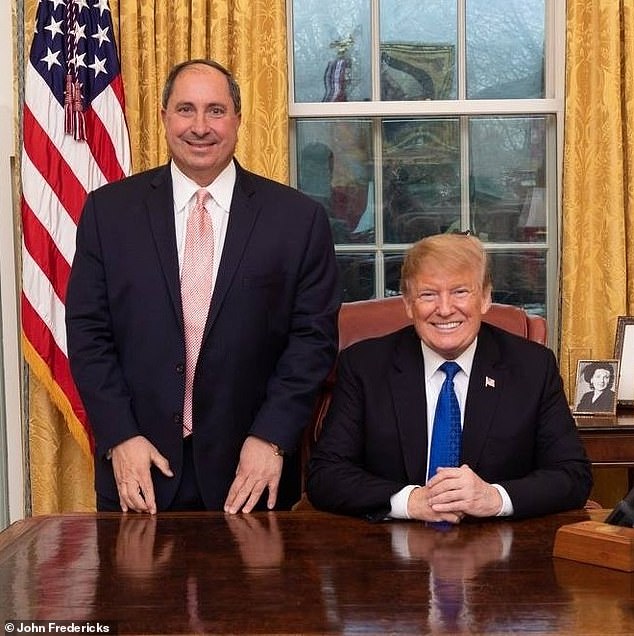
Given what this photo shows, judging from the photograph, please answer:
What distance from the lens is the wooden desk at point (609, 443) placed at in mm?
3514

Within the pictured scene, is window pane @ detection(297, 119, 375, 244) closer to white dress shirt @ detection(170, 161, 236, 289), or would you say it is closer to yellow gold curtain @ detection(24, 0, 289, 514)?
yellow gold curtain @ detection(24, 0, 289, 514)

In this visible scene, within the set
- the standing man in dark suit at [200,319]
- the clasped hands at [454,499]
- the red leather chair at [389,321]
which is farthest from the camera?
the red leather chair at [389,321]

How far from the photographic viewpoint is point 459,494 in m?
2.19

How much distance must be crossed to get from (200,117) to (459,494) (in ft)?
3.85

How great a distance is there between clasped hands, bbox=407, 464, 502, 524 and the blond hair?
0.51 metres

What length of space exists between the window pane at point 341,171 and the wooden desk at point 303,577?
2.26 meters

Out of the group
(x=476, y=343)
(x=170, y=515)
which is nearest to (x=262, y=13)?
(x=476, y=343)

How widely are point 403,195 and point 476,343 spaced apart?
1.90 m

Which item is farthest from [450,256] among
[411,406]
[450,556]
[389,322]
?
[450,556]

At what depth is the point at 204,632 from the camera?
154 centimetres

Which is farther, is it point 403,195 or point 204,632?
point 403,195

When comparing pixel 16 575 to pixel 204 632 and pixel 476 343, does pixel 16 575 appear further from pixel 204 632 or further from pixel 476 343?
pixel 476 343

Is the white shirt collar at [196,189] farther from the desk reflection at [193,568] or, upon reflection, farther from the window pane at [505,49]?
the window pane at [505,49]

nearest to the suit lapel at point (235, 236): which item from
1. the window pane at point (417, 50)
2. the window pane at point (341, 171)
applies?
the window pane at point (341, 171)
